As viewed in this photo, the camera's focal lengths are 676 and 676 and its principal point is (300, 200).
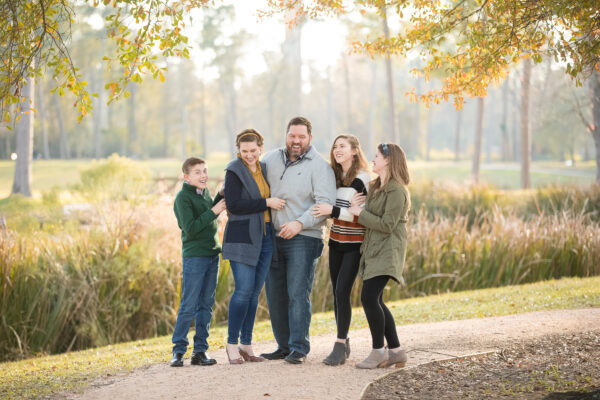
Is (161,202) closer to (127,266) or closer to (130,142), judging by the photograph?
(127,266)

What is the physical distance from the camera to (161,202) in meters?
10.7

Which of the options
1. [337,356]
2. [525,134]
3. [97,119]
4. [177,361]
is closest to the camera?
[337,356]

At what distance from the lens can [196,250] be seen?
17.4ft

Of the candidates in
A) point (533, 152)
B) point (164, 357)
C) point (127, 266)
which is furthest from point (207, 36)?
point (164, 357)

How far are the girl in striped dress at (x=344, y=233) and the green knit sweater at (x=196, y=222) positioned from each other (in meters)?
0.89

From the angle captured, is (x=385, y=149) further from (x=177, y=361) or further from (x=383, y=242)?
(x=177, y=361)

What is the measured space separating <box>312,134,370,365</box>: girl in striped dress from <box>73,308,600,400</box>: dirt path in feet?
1.14

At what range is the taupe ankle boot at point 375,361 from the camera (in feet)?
16.7

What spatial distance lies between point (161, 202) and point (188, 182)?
557 cm

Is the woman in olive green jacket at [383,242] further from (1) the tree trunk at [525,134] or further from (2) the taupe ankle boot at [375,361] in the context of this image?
(1) the tree trunk at [525,134]

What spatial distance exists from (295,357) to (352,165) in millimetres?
1556

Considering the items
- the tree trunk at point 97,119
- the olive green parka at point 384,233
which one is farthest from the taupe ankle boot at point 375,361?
the tree trunk at point 97,119

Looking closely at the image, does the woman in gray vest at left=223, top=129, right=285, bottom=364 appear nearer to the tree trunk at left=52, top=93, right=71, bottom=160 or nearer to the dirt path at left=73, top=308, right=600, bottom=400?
the dirt path at left=73, top=308, right=600, bottom=400

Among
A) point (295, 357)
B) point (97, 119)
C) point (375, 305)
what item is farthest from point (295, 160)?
point (97, 119)
